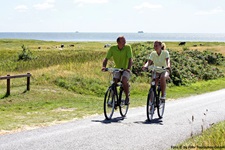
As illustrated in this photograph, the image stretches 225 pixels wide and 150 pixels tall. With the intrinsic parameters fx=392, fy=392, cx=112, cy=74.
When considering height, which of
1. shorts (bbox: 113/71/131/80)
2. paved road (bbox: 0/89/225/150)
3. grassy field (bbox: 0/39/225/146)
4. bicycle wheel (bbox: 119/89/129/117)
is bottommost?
grassy field (bbox: 0/39/225/146)

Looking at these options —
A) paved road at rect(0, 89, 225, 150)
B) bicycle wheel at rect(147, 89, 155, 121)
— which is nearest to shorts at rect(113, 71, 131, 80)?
bicycle wheel at rect(147, 89, 155, 121)

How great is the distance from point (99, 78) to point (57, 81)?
14.9 feet

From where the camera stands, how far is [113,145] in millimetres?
8695

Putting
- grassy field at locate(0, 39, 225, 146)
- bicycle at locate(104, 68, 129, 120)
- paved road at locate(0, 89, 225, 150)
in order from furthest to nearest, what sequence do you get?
grassy field at locate(0, 39, 225, 146), bicycle at locate(104, 68, 129, 120), paved road at locate(0, 89, 225, 150)

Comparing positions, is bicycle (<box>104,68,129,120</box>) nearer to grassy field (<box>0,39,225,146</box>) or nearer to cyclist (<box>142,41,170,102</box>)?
grassy field (<box>0,39,225,146</box>)

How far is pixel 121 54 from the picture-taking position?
1176 centimetres

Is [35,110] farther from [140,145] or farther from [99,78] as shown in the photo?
[99,78]

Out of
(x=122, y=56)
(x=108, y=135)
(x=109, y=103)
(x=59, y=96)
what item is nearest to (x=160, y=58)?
(x=122, y=56)

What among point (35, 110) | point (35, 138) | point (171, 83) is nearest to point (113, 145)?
point (35, 138)

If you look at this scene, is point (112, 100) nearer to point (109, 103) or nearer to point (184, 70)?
point (109, 103)

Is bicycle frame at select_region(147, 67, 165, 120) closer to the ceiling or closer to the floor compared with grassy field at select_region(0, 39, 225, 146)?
closer to the ceiling

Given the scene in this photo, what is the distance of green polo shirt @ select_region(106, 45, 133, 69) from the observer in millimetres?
11727

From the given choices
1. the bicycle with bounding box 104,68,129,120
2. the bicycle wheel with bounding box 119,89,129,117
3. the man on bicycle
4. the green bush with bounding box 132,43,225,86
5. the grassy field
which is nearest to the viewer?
the man on bicycle

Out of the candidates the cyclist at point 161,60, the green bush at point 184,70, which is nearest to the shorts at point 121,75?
the cyclist at point 161,60
